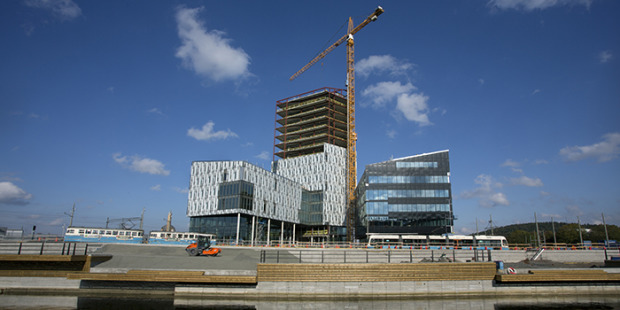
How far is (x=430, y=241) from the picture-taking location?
5859cm

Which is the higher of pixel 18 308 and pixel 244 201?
pixel 244 201

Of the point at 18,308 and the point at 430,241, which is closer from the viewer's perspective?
the point at 18,308

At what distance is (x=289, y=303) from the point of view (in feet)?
63.1

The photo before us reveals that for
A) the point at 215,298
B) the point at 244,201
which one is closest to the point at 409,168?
the point at 244,201

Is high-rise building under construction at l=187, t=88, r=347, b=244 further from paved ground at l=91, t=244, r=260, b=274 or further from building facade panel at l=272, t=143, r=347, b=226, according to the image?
paved ground at l=91, t=244, r=260, b=274

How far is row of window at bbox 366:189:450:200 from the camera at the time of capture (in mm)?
76006

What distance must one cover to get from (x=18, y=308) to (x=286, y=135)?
101 meters

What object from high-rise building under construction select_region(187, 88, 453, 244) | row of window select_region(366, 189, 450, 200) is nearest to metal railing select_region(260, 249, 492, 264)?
high-rise building under construction select_region(187, 88, 453, 244)

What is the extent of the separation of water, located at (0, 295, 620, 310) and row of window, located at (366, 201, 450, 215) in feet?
181

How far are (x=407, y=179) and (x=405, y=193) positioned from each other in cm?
310

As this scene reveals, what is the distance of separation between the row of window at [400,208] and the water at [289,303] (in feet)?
181

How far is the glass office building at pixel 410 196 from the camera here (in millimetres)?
75250

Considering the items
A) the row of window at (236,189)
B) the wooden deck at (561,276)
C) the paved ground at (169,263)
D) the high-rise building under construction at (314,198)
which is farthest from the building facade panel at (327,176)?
the wooden deck at (561,276)

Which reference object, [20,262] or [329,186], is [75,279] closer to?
[20,262]
